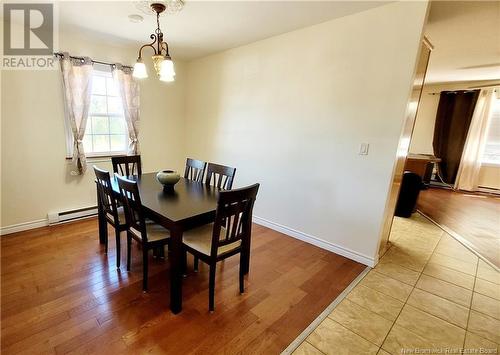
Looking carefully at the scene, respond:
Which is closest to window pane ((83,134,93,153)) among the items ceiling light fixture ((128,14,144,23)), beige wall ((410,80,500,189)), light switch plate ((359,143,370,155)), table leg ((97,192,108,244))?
table leg ((97,192,108,244))

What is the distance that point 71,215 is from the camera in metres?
3.26

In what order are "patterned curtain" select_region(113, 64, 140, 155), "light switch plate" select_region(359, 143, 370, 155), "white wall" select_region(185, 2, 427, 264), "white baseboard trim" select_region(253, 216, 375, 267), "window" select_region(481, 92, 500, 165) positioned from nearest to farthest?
1. "white wall" select_region(185, 2, 427, 264)
2. "light switch plate" select_region(359, 143, 370, 155)
3. "white baseboard trim" select_region(253, 216, 375, 267)
4. "patterned curtain" select_region(113, 64, 140, 155)
5. "window" select_region(481, 92, 500, 165)

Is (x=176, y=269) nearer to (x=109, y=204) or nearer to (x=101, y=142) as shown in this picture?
(x=109, y=204)

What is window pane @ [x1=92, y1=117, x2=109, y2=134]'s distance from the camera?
11.2ft

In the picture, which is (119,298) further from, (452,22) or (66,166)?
(452,22)

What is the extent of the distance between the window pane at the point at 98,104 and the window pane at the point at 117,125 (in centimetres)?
17

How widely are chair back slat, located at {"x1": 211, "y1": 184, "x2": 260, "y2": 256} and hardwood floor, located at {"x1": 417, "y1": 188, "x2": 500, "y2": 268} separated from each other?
116 inches

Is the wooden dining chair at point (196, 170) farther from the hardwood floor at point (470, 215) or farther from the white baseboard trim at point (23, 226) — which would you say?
the hardwood floor at point (470, 215)

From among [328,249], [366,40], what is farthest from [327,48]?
[328,249]

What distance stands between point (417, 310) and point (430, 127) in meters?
6.21

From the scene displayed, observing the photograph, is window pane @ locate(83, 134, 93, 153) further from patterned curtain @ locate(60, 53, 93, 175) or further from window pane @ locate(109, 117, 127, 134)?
window pane @ locate(109, 117, 127, 134)

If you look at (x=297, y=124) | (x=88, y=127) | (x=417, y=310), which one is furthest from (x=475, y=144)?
(x=88, y=127)

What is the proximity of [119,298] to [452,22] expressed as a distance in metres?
4.16

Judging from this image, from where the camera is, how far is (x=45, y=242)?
2686 millimetres
